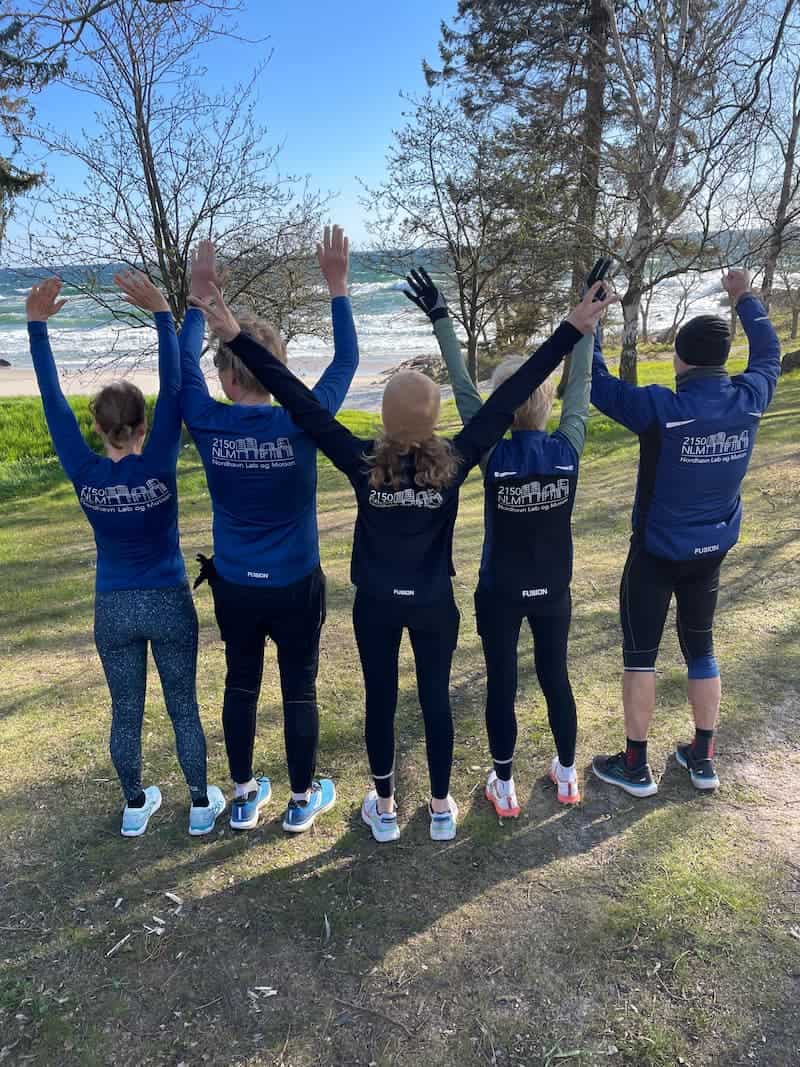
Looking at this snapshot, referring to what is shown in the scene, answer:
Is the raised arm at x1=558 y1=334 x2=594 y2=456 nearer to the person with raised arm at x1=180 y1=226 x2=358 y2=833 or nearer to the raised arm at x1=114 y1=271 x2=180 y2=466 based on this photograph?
the person with raised arm at x1=180 y1=226 x2=358 y2=833

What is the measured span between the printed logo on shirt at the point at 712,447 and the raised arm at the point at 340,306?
133 centimetres

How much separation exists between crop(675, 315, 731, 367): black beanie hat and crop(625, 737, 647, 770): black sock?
161cm

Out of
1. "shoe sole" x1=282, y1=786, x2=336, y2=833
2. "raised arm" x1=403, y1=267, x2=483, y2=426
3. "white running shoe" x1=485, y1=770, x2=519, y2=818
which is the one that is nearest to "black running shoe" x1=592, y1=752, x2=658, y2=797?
"white running shoe" x1=485, y1=770, x2=519, y2=818

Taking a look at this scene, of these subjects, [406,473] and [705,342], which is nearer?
[406,473]

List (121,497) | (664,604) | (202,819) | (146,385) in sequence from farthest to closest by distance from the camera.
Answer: (146,385)
(664,604)
(202,819)
(121,497)

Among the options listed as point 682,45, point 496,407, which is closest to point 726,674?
point 496,407

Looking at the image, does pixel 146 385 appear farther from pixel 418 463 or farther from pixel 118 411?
pixel 418 463

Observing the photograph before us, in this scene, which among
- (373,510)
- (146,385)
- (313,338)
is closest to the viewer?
(373,510)

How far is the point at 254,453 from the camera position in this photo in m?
2.54

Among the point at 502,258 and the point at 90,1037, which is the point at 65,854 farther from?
the point at 502,258

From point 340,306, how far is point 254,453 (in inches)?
27.8

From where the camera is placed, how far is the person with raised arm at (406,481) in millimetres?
2408

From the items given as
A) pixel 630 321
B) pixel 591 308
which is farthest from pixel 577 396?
pixel 630 321

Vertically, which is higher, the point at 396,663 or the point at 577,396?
the point at 577,396
